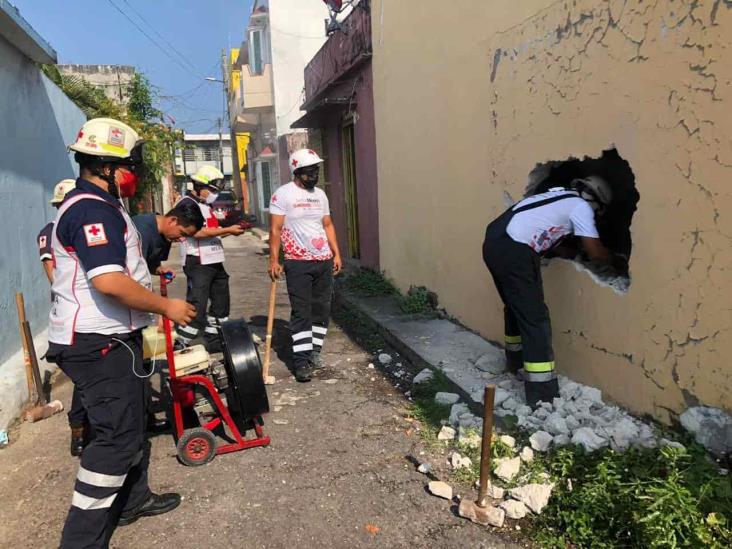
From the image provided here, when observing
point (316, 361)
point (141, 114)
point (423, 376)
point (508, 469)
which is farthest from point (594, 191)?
point (141, 114)

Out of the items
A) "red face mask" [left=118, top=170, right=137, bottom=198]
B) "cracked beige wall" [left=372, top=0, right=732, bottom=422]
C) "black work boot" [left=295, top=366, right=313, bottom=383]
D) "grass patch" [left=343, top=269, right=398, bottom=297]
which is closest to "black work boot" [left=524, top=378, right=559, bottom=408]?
"cracked beige wall" [left=372, top=0, right=732, bottom=422]

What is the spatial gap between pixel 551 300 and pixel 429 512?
73.4 inches

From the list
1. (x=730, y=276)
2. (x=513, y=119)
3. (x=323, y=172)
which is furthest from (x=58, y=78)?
(x=730, y=276)

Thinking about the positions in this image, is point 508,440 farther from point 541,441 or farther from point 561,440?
point 561,440

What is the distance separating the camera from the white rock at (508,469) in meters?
2.87

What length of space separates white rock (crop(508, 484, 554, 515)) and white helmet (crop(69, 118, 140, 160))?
254 cm

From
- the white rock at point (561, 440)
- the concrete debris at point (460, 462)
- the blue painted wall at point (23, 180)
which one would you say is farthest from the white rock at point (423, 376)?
the blue painted wall at point (23, 180)

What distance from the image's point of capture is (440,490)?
2.88 m

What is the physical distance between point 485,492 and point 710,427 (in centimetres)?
118

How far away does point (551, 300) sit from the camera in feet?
12.8

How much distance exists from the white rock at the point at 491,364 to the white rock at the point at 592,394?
770mm

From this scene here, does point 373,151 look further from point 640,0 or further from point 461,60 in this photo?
point 640,0

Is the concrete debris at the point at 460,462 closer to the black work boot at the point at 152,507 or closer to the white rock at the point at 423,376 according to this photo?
the white rock at the point at 423,376

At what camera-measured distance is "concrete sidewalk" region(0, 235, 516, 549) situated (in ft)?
8.56
